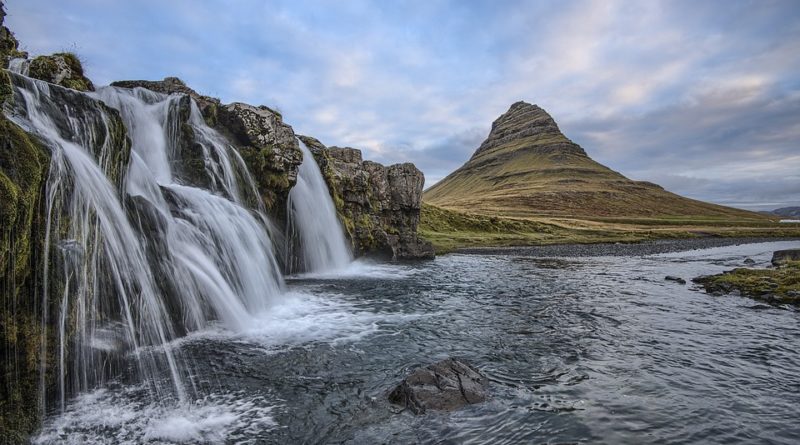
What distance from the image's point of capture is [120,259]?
505 inches

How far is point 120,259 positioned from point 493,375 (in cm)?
1228

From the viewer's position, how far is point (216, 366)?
489 inches

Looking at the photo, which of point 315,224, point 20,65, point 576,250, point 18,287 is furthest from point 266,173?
point 576,250

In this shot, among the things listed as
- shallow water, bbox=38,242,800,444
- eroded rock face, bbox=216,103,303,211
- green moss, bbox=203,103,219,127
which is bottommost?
shallow water, bbox=38,242,800,444

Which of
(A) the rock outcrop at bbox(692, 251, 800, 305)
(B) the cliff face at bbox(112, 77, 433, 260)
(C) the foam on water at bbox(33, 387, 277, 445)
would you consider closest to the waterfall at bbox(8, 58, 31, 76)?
(B) the cliff face at bbox(112, 77, 433, 260)

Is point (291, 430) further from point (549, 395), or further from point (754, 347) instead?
point (754, 347)

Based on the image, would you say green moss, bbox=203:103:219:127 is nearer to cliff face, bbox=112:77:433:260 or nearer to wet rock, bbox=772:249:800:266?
cliff face, bbox=112:77:433:260

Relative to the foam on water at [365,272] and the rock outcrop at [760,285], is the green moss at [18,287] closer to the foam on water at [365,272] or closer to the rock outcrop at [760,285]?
the foam on water at [365,272]

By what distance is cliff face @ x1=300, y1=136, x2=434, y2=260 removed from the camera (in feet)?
135

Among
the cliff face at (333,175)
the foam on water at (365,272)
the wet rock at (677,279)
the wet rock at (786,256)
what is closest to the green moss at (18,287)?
the cliff face at (333,175)

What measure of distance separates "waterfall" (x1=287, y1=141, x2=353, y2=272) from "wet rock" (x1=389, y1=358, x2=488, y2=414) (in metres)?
23.5

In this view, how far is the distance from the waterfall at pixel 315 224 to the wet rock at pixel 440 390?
23.5m

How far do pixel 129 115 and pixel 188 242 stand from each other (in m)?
13.9

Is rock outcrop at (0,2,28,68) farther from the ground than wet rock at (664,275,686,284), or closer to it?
farther from the ground
